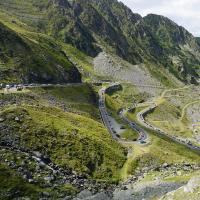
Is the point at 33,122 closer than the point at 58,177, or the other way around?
the point at 58,177

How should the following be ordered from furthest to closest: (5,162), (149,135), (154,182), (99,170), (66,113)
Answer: (149,135), (66,113), (99,170), (154,182), (5,162)

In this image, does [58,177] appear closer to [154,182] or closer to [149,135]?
[154,182]

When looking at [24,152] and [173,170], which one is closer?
[24,152]

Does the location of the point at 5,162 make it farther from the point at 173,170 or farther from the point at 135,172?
the point at 173,170

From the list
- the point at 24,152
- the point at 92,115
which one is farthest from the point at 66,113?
the point at 24,152

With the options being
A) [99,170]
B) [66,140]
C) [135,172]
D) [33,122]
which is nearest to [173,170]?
[135,172]

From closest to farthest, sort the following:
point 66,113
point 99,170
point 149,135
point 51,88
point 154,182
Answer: point 154,182 → point 99,170 → point 66,113 → point 149,135 → point 51,88

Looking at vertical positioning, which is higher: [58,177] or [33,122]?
[33,122]

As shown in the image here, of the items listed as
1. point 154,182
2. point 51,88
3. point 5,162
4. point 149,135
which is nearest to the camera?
point 5,162
